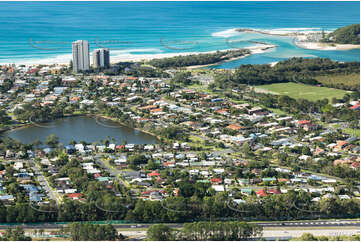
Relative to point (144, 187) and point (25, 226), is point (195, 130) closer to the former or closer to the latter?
point (144, 187)

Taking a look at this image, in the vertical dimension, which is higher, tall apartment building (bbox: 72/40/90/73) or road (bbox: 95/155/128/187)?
tall apartment building (bbox: 72/40/90/73)

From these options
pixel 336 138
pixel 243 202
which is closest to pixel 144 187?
pixel 243 202

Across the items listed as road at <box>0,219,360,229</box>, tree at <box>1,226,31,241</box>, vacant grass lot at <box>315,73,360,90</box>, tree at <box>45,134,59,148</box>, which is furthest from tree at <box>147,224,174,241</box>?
vacant grass lot at <box>315,73,360,90</box>

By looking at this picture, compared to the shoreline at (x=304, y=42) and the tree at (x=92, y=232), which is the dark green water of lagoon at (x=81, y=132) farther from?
the shoreline at (x=304, y=42)

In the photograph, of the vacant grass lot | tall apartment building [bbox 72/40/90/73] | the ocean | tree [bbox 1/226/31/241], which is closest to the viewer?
tree [bbox 1/226/31/241]

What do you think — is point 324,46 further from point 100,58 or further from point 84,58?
point 84,58

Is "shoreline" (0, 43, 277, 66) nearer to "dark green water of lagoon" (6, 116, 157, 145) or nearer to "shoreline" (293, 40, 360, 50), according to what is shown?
"shoreline" (293, 40, 360, 50)

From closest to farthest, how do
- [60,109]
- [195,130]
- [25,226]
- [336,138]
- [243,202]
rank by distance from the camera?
1. [25,226]
2. [243,202]
3. [336,138]
4. [195,130]
5. [60,109]
